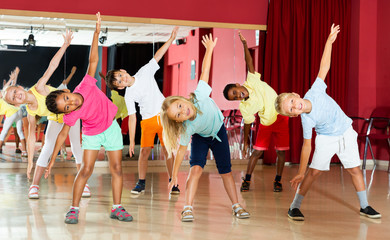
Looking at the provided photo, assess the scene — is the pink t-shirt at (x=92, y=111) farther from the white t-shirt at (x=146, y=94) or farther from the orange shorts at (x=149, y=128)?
the orange shorts at (x=149, y=128)

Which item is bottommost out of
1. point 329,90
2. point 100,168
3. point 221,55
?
point 100,168

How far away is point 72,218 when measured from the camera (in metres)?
3.21

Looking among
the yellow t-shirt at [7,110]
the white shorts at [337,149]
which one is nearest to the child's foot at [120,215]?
the white shorts at [337,149]

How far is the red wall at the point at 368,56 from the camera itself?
6.91 metres

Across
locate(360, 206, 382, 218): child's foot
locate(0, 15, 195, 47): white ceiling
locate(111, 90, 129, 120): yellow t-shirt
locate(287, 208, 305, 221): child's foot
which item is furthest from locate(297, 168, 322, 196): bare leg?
locate(0, 15, 195, 47): white ceiling

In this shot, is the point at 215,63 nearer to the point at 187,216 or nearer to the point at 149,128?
the point at 149,128

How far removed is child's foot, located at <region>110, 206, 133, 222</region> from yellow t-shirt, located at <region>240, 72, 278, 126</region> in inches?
60.1

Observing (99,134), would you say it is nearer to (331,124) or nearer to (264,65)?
(331,124)

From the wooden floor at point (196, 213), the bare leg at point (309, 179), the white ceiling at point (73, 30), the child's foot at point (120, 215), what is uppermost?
the white ceiling at point (73, 30)

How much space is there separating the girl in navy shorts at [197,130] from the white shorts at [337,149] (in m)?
0.66

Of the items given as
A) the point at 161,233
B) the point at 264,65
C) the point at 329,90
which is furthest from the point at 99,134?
the point at 329,90

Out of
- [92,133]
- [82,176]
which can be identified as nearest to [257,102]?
[92,133]

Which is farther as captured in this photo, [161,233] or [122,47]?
[122,47]

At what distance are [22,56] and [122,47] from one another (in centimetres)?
133
